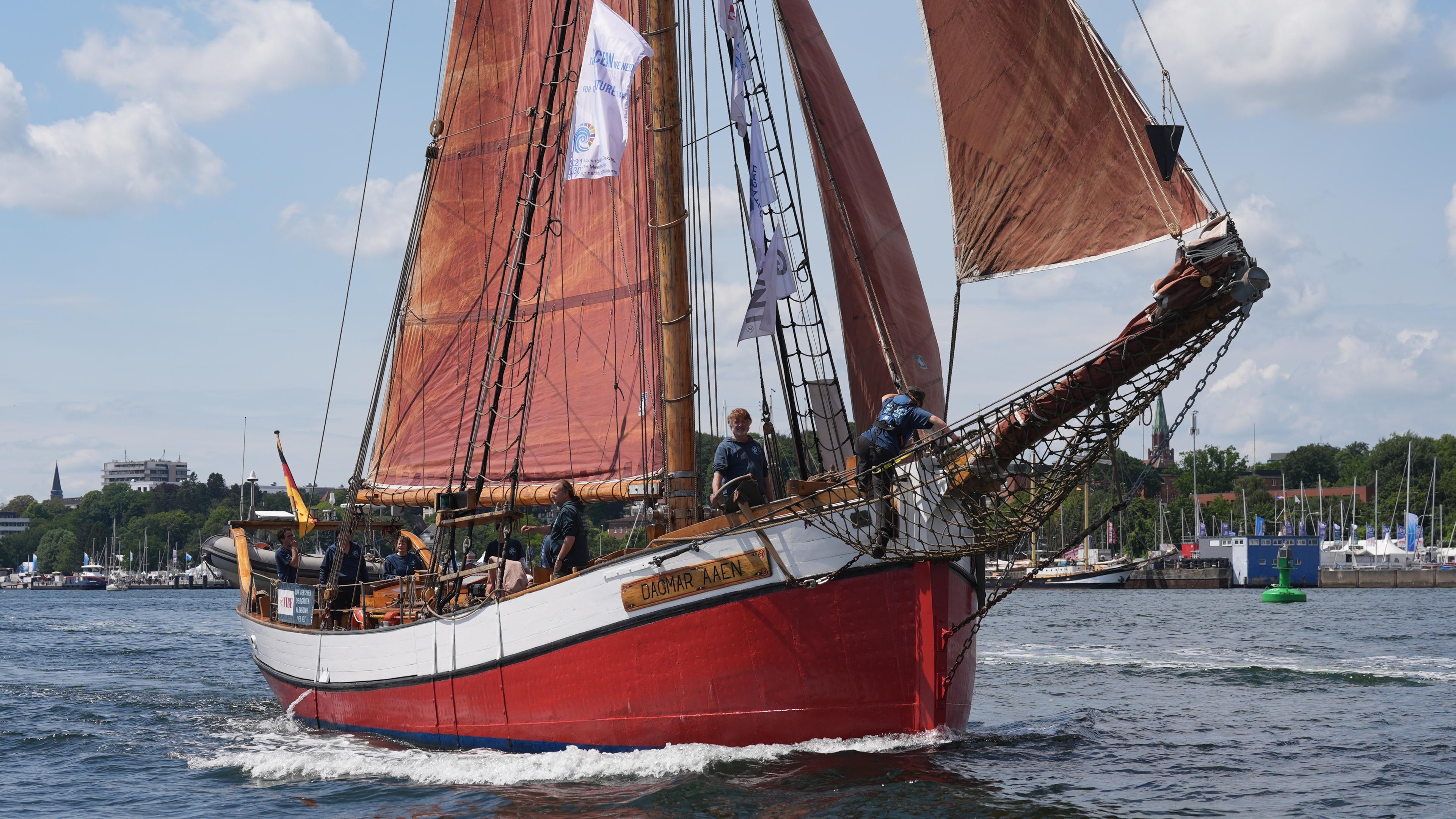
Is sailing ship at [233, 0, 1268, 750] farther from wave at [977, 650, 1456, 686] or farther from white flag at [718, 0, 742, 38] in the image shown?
wave at [977, 650, 1456, 686]

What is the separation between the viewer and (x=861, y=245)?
14266 mm

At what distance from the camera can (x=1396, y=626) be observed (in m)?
41.2

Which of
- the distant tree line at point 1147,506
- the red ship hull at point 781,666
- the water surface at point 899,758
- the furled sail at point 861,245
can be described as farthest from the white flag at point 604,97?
the distant tree line at point 1147,506

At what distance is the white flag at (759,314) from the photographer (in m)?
13.3

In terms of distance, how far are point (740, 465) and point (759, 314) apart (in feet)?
5.59

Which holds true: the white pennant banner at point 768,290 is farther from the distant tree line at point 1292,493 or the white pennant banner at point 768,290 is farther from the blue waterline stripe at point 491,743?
the distant tree line at point 1292,493

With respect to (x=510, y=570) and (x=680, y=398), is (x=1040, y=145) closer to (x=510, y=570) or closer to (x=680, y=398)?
(x=680, y=398)

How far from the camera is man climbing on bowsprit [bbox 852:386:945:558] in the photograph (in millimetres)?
11672

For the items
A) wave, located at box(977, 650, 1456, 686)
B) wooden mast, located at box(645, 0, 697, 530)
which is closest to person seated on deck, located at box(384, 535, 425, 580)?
wooden mast, located at box(645, 0, 697, 530)

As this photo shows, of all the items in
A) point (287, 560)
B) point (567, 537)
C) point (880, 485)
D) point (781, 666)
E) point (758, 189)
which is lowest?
point (781, 666)

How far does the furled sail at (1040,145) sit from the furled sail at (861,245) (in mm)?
2591

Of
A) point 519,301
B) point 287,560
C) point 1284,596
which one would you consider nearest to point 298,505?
point 287,560

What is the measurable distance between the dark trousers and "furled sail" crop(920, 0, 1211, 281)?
178 cm

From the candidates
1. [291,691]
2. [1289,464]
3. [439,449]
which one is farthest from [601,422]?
[1289,464]
